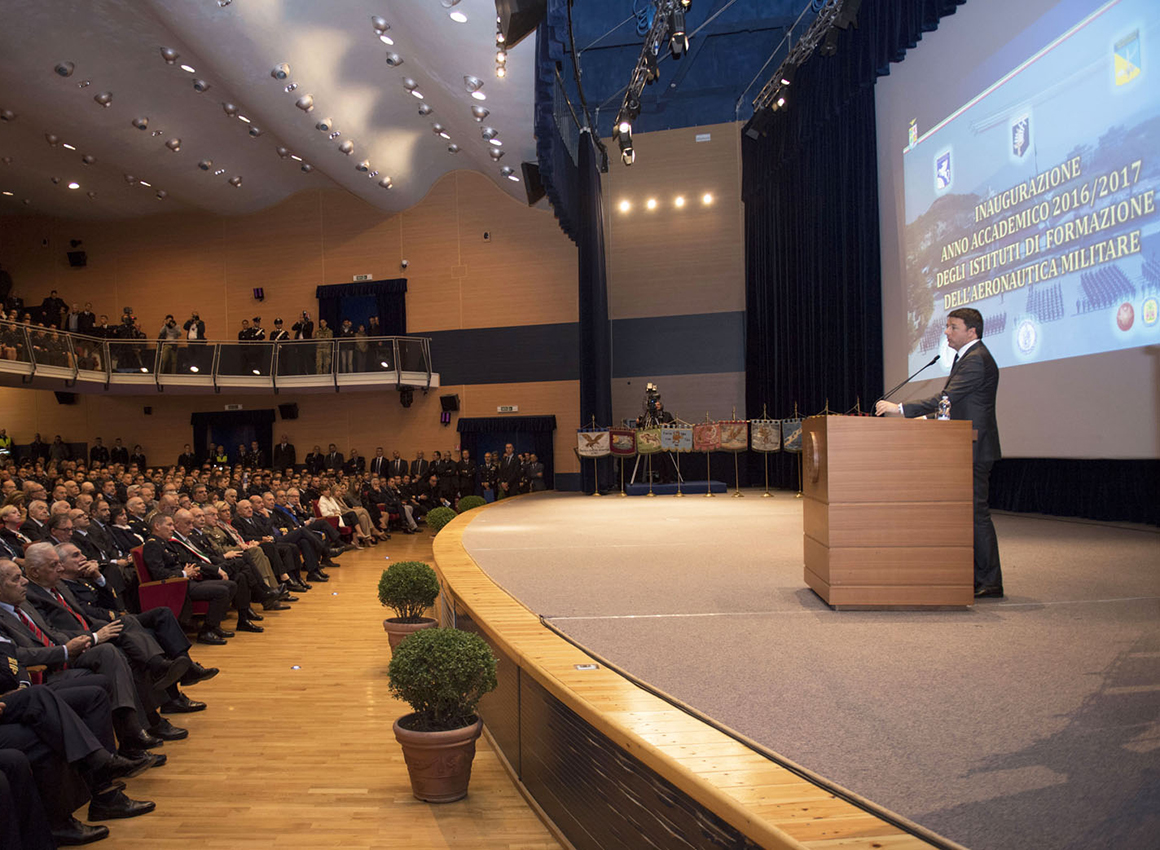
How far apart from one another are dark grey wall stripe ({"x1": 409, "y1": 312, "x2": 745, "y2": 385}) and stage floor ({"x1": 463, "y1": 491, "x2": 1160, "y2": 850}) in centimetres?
1068

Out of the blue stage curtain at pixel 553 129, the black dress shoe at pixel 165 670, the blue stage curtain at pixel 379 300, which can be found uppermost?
the blue stage curtain at pixel 553 129

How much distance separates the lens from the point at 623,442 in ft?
42.7

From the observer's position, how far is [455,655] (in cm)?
319

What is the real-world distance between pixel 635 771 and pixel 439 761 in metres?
1.33

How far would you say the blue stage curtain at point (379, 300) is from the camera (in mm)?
17406

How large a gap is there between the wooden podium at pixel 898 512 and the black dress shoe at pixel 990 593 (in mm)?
359

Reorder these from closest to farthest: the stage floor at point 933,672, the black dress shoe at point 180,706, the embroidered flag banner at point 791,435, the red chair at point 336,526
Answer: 1. the stage floor at point 933,672
2. the black dress shoe at point 180,706
3. the red chair at point 336,526
4. the embroidered flag banner at point 791,435

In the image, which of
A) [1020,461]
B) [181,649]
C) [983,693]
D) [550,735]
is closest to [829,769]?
[983,693]

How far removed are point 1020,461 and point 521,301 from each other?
10.6m

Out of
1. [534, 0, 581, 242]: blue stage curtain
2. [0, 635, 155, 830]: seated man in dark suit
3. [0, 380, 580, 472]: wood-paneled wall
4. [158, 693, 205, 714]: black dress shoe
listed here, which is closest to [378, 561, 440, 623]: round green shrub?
[158, 693, 205, 714]: black dress shoe

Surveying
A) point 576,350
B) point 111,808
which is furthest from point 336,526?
point 111,808

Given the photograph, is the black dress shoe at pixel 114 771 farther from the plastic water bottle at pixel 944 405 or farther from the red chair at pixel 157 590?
the plastic water bottle at pixel 944 405

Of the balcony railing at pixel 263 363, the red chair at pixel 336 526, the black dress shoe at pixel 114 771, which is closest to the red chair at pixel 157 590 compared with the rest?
the black dress shoe at pixel 114 771

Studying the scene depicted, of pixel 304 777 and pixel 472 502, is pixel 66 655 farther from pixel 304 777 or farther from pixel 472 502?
pixel 472 502
